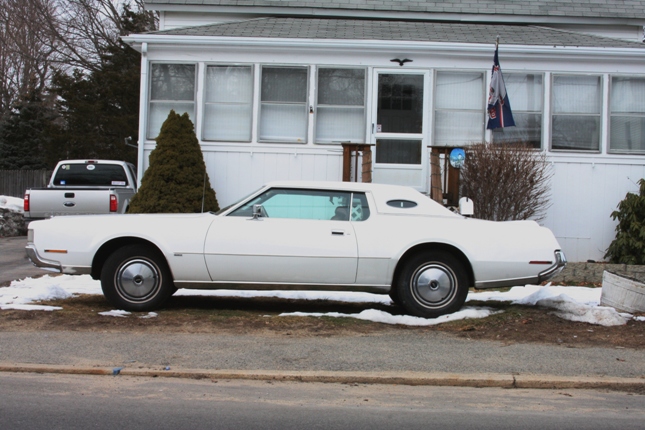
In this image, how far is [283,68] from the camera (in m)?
13.5

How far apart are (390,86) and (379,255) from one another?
22.1 ft

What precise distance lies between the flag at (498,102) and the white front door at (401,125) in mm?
1301

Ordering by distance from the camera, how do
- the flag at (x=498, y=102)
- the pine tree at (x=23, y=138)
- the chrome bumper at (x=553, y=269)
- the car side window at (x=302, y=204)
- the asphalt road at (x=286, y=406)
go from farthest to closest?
the pine tree at (x=23, y=138), the flag at (x=498, y=102), the car side window at (x=302, y=204), the chrome bumper at (x=553, y=269), the asphalt road at (x=286, y=406)

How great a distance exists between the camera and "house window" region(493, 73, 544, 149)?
1349 centimetres

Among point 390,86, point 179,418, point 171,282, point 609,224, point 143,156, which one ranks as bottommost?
point 179,418

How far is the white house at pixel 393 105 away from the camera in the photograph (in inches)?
519

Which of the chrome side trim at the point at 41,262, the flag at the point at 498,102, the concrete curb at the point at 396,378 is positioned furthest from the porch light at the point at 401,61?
the concrete curb at the point at 396,378

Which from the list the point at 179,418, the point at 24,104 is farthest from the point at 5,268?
the point at 24,104

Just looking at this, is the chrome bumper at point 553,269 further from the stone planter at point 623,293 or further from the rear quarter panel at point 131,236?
the rear quarter panel at point 131,236

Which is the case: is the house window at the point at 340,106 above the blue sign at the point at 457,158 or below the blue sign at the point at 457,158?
above

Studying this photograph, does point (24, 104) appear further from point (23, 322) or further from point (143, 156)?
Answer: point (23, 322)

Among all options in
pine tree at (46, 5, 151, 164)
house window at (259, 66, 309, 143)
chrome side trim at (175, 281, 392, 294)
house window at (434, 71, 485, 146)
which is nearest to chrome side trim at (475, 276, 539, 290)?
chrome side trim at (175, 281, 392, 294)

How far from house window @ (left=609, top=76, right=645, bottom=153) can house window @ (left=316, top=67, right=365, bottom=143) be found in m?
4.85

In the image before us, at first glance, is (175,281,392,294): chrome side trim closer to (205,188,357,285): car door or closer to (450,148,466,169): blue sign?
(205,188,357,285): car door
